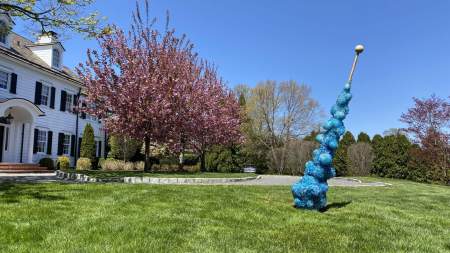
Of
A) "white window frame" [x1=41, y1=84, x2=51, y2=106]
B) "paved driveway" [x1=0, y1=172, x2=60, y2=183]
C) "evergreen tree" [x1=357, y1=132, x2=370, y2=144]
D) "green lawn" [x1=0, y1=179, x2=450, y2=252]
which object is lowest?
"green lawn" [x1=0, y1=179, x2=450, y2=252]

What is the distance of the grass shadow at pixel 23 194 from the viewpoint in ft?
25.6

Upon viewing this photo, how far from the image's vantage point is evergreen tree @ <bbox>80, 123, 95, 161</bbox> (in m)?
25.1

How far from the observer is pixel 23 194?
8.42 meters

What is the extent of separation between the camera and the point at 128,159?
28.0 meters

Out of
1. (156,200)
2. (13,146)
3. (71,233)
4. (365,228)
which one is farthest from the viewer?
(13,146)

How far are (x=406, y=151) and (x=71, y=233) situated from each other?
26.8 m

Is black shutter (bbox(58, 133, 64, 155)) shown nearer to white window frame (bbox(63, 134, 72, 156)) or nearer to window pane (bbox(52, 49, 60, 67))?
white window frame (bbox(63, 134, 72, 156))

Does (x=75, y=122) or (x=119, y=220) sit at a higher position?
(x=75, y=122)

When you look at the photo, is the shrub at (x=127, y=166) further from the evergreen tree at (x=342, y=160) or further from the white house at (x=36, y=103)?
the evergreen tree at (x=342, y=160)

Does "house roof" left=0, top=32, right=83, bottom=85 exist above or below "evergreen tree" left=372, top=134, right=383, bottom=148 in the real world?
above

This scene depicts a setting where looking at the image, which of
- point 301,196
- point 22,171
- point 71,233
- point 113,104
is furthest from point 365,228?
point 22,171

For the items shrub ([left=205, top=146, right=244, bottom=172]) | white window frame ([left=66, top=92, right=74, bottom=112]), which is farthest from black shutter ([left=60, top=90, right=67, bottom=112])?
shrub ([left=205, top=146, right=244, bottom=172])

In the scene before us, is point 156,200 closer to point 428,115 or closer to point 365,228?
point 365,228

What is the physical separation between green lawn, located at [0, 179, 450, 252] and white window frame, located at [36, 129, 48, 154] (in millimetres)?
13897
